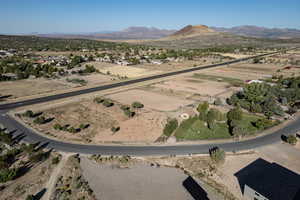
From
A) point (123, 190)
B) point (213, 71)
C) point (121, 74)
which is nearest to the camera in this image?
point (123, 190)

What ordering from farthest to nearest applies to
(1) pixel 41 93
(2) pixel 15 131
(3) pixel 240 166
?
1. (1) pixel 41 93
2. (2) pixel 15 131
3. (3) pixel 240 166

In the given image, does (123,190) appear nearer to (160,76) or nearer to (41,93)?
(41,93)

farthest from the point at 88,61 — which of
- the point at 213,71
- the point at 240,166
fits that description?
the point at 240,166

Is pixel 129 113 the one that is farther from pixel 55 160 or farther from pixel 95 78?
pixel 95 78

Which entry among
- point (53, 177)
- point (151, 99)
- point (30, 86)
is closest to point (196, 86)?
point (151, 99)

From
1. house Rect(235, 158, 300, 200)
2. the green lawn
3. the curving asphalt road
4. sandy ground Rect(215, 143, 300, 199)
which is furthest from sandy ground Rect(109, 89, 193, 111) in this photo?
house Rect(235, 158, 300, 200)

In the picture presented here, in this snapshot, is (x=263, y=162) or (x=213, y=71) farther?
(x=213, y=71)

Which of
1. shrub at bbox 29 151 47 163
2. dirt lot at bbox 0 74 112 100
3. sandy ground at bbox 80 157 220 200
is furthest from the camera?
dirt lot at bbox 0 74 112 100

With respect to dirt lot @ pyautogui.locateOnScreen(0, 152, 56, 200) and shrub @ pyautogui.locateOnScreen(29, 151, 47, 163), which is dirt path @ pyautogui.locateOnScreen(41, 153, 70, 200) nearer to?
dirt lot @ pyautogui.locateOnScreen(0, 152, 56, 200)
